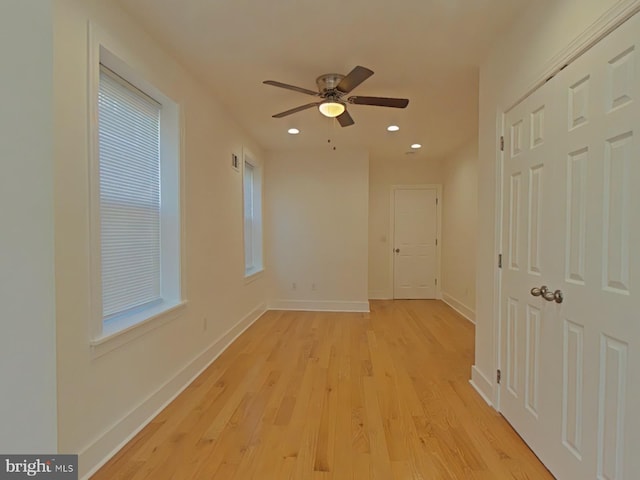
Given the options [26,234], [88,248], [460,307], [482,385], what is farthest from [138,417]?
[460,307]

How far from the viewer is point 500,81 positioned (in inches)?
92.5

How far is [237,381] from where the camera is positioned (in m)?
2.84

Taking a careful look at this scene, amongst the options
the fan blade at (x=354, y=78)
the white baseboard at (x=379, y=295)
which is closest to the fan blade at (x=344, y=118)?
the fan blade at (x=354, y=78)

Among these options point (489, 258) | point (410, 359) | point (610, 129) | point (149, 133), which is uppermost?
point (149, 133)

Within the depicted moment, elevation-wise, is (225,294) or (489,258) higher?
(489,258)

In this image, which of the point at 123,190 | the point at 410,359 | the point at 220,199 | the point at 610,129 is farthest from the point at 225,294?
the point at 610,129

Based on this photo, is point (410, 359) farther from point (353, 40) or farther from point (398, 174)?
point (398, 174)

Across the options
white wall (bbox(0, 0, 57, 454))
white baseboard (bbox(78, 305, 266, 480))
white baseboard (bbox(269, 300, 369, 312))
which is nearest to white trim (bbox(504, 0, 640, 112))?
white wall (bbox(0, 0, 57, 454))

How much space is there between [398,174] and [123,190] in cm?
506

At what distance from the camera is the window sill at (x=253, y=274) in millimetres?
4541

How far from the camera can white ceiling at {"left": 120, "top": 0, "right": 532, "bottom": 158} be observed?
202cm

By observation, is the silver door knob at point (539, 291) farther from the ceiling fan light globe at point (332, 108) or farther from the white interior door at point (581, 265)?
the ceiling fan light globe at point (332, 108)

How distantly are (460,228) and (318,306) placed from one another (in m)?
2.62

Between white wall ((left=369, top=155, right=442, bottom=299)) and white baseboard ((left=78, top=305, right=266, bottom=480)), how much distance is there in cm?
371
